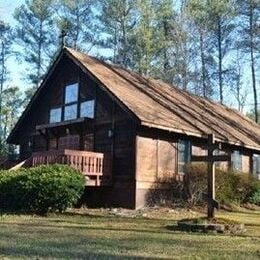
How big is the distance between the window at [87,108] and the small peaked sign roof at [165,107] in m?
1.46

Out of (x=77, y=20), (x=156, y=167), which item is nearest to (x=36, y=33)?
(x=77, y=20)

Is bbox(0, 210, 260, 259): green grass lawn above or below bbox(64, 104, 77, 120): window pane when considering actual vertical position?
below

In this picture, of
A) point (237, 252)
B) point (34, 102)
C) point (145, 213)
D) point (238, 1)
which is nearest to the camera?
point (237, 252)

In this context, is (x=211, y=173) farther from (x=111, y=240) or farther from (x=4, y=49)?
(x=4, y=49)

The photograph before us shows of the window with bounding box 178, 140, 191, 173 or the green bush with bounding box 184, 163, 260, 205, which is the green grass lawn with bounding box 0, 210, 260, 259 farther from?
the window with bounding box 178, 140, 191, 173

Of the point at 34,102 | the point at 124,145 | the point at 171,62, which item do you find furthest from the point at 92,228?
the point at 171,62

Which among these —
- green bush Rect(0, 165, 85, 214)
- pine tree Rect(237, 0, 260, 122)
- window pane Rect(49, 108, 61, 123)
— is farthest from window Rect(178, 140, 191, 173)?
pine tree Rect(237, 0, 260, 122)

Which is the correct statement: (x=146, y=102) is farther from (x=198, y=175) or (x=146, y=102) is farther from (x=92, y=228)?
(x=92, y=228)

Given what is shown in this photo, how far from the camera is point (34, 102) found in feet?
98.3

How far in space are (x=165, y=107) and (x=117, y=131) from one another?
3047mm

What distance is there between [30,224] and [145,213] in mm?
6264

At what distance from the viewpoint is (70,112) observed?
90.6 feet

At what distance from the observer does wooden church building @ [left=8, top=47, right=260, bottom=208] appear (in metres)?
23.5

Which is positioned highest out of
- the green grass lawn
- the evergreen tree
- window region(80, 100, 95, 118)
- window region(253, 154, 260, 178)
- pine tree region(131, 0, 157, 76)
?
pine tree region(131, 0, 157, 76)
